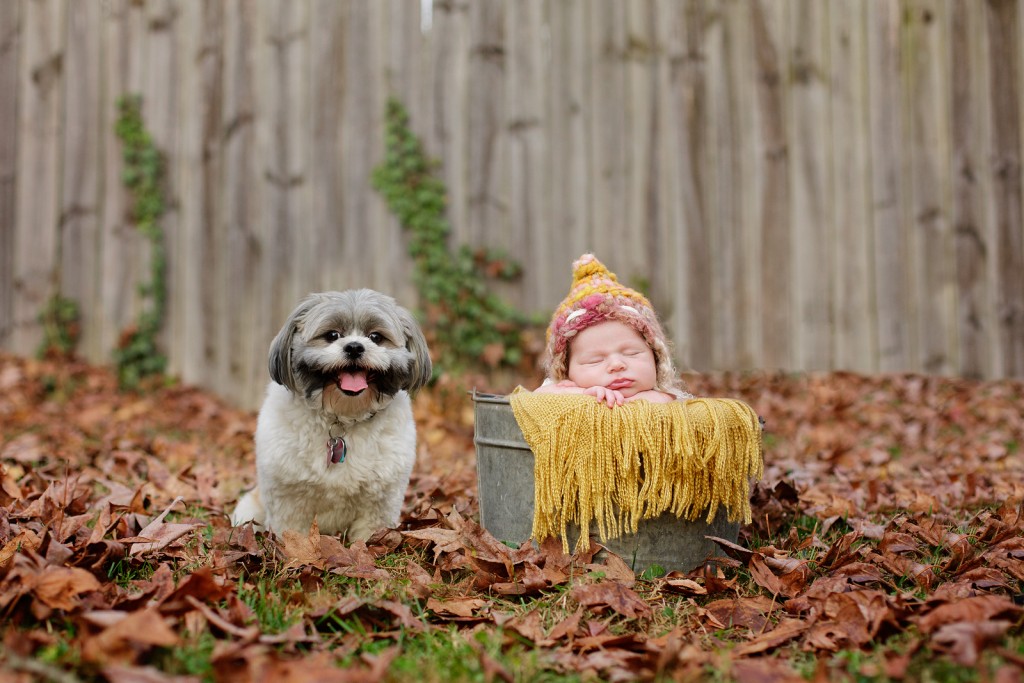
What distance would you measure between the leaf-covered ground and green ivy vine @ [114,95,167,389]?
1825mm

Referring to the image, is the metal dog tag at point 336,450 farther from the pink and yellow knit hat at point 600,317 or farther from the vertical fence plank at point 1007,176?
the vertical fence plank at point 1007,176

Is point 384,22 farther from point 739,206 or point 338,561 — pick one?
point 338,561

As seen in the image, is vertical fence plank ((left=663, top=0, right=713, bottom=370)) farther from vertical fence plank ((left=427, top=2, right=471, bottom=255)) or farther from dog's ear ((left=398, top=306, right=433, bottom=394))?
dog's ear ((left=398, top=306, right=433, bottom=394))

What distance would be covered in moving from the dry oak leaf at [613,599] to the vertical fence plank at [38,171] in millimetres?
5306

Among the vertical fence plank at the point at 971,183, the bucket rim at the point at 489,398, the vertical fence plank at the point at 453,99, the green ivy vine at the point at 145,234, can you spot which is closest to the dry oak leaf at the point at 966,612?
the bucket rim at the point at 489,398

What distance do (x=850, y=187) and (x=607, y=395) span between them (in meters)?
3.99

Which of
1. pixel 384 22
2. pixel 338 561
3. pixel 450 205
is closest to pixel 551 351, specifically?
pixel 338 561

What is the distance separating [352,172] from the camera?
5699mm

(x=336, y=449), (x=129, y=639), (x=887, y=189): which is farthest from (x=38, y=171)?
(x=887, y=189)

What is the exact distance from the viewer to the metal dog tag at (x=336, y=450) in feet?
9.36

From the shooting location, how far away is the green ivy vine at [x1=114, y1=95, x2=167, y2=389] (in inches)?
234

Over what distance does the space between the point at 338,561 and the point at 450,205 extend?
138 inches

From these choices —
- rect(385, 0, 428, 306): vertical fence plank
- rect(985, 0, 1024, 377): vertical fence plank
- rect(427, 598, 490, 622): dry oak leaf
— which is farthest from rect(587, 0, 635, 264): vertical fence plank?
rect(427, 598, 490, 622): dry oak leaf

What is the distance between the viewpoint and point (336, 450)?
286cm
